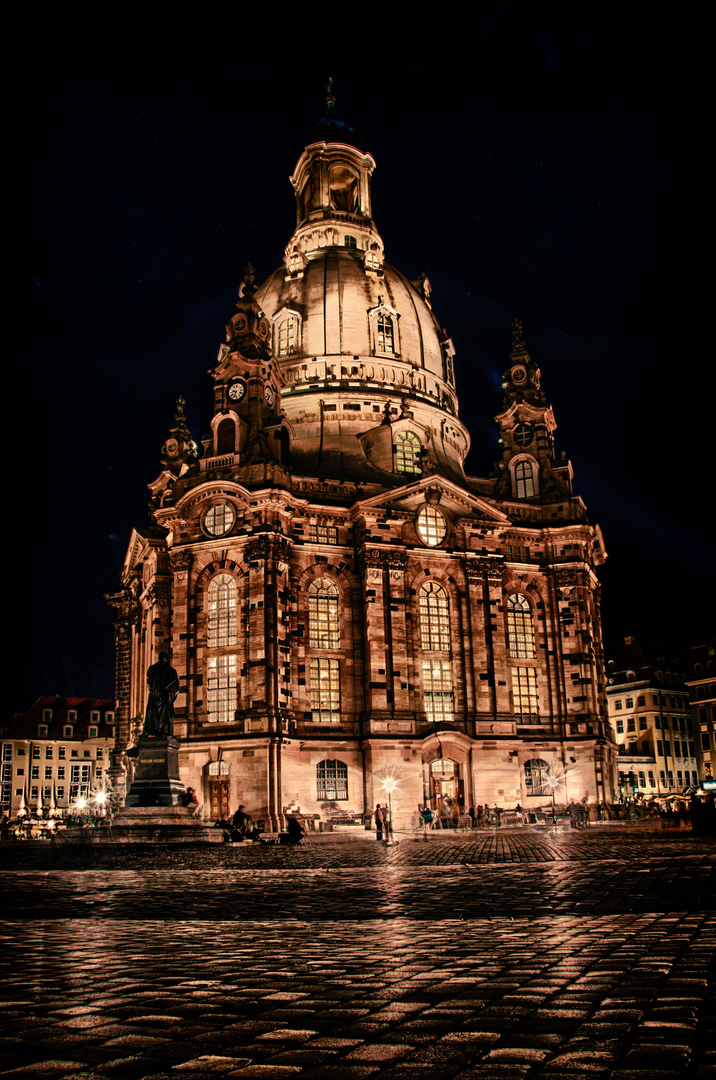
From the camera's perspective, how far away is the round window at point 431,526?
59.0m

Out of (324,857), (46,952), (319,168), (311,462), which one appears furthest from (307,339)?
(46,952)

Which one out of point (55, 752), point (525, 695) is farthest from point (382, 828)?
point (55, 752)

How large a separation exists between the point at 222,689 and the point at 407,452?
20147 mm

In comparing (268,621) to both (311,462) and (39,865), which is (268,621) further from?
(39,865)

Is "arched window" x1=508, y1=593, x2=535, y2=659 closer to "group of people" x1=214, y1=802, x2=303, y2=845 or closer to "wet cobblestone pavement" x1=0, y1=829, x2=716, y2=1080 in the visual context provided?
"group of people" x1=214, y1=802, x2=303, y2=845

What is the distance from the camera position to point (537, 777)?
198 feet

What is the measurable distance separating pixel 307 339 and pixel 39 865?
49596 mm

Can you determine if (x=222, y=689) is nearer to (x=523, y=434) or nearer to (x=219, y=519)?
(x=219, y=519)

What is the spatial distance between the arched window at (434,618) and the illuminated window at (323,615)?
211 inches

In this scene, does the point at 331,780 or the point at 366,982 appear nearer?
the point at 366,982

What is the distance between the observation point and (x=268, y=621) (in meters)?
52.6

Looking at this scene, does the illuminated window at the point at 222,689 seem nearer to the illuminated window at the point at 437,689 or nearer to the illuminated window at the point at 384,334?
the illuminated window at the point at 437,689

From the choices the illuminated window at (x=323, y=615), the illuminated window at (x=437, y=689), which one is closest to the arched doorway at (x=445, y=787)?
the illuminated window at (x=437, y=689)

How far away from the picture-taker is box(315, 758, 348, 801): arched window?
5322 centimetres
